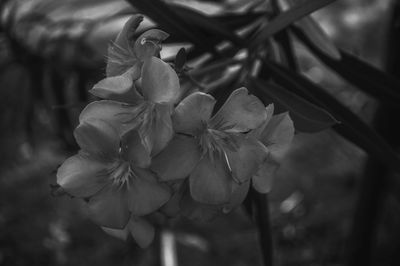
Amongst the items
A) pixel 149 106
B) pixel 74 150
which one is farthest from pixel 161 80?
pixel 74 150

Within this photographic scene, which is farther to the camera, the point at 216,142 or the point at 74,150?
the point at 74,150

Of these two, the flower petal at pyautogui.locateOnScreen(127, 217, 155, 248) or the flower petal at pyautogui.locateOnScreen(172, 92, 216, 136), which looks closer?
the flower petal at pyautogui.locateOnScreen(172, 92, 216, 136)

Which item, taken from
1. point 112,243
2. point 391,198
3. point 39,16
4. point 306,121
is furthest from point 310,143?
point 306,121

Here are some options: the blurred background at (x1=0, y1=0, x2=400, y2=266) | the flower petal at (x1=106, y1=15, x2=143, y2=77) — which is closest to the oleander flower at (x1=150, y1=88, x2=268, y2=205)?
the flower petal at (x1=106, y1=15, x2=143, y2=77)

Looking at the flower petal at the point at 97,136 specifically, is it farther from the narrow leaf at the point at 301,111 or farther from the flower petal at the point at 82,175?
the narrow leaf at the point at 301,111

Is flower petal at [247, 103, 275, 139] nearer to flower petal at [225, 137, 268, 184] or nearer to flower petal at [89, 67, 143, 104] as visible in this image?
flower petal at [225, 137, 268, 184]

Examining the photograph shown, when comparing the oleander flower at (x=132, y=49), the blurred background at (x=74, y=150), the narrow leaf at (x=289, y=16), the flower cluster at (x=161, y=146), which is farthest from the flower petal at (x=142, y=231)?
the blurred background at (x=74, y=150)

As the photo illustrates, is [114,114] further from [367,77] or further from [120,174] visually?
[367,77]

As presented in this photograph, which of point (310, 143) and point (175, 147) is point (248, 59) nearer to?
point (175, 147)
